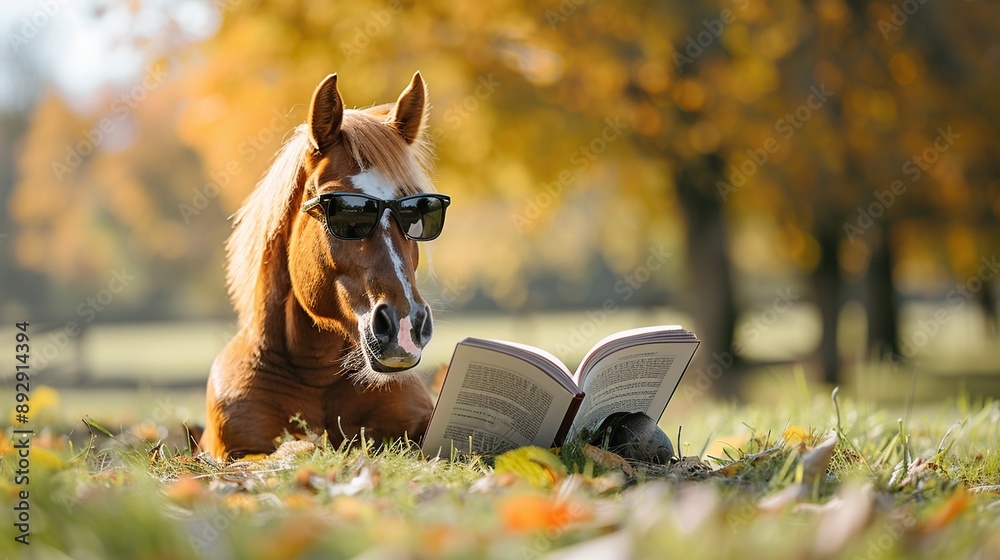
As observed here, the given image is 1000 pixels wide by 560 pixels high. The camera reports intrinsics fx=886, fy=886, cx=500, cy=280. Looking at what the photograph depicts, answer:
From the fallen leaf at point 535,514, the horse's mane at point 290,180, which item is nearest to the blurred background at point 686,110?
the horse's mane at point 290,180

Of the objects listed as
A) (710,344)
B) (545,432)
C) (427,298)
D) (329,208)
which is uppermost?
(329,208)

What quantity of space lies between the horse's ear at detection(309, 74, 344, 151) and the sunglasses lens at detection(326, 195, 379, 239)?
0.29 metres

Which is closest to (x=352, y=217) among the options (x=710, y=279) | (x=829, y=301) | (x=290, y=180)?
(x=290, y=180)

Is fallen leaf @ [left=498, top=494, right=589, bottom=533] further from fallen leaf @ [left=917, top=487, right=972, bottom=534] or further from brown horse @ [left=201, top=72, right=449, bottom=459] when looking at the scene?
brown horse @ [left=201, top=72, right=449, bottom=459]

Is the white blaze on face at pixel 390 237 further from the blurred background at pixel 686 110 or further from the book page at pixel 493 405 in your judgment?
the blurred background at pixel 686 110

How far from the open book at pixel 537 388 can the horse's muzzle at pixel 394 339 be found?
13 cm

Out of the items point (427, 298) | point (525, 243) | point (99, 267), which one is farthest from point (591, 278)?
point (427, 298)

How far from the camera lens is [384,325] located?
8.84 feet

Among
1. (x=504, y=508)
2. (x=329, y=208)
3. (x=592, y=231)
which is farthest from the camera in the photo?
(x=592, y=231)

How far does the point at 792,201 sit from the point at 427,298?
7.82 m

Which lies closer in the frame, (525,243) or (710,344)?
(710,344)

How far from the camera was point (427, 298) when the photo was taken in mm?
3180

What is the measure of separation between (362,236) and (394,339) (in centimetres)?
36

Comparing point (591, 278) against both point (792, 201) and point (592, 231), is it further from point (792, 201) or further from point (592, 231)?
point (792, 201)
